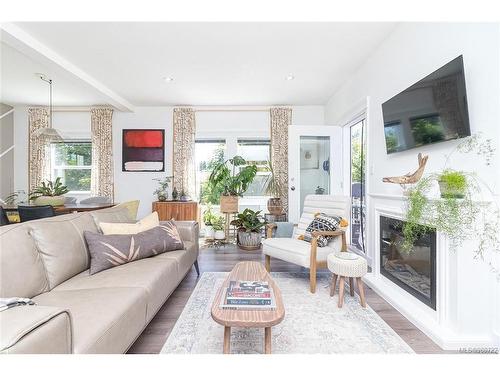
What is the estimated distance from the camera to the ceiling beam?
7.63 ft

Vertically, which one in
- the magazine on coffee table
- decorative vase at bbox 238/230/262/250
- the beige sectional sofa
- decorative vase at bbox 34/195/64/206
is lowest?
decorative vase at bbox 238/230/262/250

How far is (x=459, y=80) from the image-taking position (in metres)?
1.58

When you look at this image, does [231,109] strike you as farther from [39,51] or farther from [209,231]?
[39,51]

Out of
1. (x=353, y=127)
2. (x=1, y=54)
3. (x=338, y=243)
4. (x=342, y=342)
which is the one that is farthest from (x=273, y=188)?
(x=1, y=54)

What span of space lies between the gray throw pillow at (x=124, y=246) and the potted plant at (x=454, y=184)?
216cm

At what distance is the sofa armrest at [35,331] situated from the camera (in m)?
0.73

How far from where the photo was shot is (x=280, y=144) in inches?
188

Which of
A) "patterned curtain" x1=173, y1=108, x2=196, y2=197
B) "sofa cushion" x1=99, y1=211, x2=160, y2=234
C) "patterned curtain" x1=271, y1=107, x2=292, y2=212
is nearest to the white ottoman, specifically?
"sofa cushion" x1=99, y1=211, x2=160, y2=234

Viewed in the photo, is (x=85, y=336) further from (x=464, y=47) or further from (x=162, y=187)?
(x=162, y=187)

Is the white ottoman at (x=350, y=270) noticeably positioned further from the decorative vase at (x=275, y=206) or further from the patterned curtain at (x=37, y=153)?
the patterned curtain at (x=37, y=153)

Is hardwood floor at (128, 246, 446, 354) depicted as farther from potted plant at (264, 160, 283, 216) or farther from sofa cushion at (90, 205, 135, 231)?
potted plant at (264, 160, 283, 216)

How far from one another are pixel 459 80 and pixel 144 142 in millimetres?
4795

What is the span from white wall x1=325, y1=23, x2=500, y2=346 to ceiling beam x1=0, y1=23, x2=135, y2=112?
371 cm
